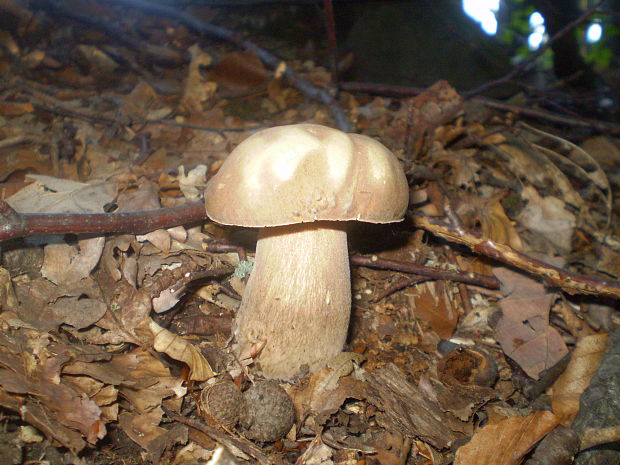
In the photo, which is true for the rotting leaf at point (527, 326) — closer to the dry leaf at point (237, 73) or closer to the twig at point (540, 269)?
the twig at point (540, 269)

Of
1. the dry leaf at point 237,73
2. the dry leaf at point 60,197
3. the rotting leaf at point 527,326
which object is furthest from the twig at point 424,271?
the dry leaf at point 237,73

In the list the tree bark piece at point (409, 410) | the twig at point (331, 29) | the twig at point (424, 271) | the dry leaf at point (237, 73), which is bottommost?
the tree bark piece at point (409, 410)

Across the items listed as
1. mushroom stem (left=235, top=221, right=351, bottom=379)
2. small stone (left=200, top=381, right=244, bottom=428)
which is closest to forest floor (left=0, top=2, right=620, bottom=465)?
small stone (left=200, top=381, right=244, bottom=428)

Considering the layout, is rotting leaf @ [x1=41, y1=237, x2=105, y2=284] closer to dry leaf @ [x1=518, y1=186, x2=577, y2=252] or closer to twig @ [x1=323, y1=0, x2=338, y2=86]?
twig @ [x1=323, y1=0, x2=338, y2=86]

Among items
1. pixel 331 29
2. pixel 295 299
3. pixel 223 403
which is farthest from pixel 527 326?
pixel 331 29

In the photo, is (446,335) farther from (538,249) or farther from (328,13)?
(328,13)

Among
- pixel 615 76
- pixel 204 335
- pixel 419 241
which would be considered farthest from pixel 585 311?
pixel 615 76
